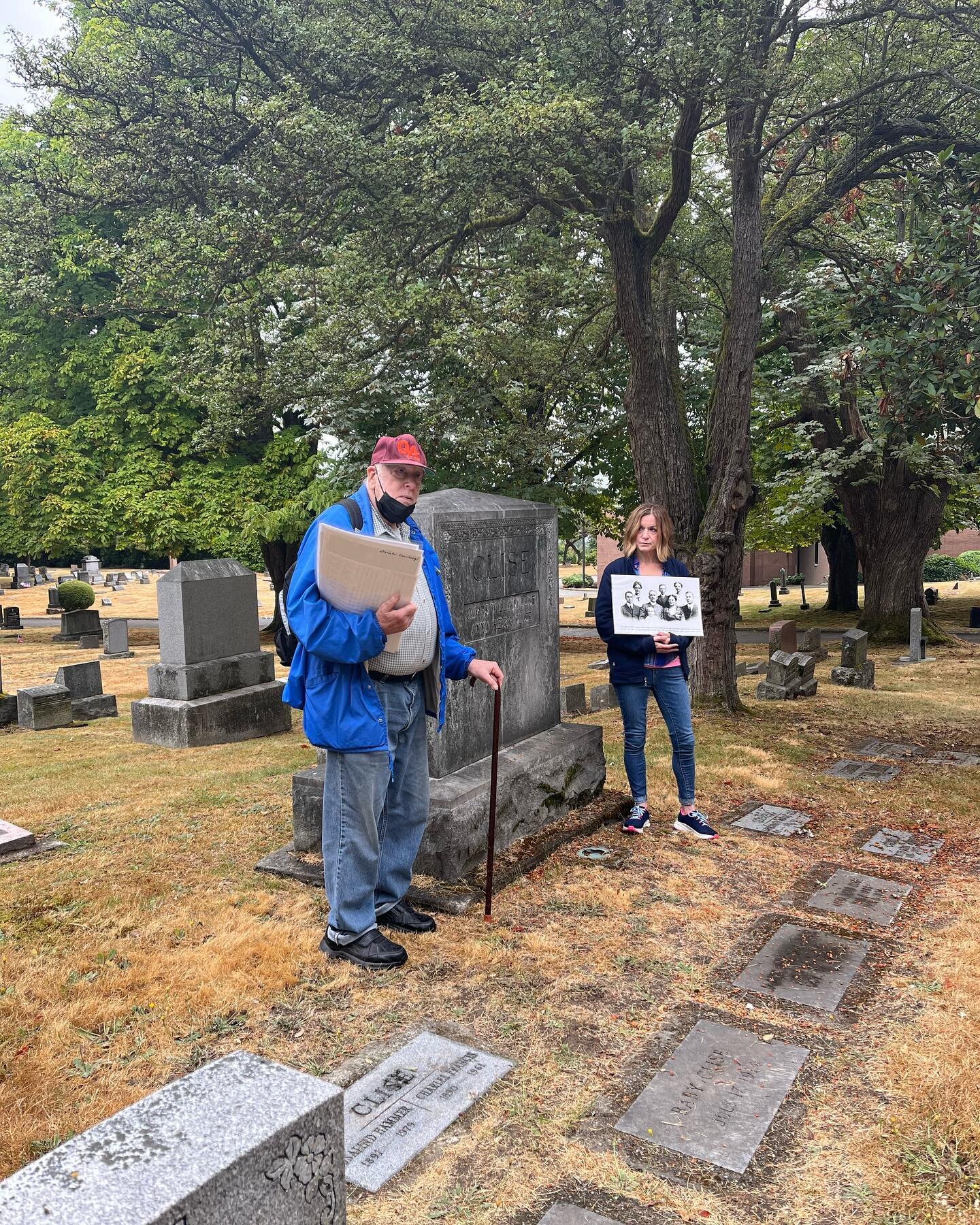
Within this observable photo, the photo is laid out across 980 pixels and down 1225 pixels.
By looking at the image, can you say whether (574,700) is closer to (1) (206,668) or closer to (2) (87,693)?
(1) (206,668)

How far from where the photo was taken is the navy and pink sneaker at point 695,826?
5918 millimetres

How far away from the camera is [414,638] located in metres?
4.11

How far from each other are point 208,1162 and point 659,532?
4824 millimetres

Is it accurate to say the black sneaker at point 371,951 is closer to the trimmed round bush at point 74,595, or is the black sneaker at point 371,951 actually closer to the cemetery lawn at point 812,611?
the cemetery lawn at point 812,611

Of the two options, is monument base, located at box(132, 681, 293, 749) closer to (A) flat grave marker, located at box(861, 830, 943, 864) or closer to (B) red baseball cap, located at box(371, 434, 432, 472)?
(B) red baseball cap, located at box(371, 434, 432, 472)

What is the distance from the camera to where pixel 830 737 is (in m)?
9.15

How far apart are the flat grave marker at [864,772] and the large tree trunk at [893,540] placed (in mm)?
10977

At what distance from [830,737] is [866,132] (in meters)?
6.62

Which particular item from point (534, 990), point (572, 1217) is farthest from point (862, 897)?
point (572, 1217)

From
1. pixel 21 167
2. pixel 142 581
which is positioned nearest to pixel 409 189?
pixel 21 167

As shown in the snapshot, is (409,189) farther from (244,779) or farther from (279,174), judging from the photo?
(244,779)

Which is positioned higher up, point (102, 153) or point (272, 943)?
point (102, 153)

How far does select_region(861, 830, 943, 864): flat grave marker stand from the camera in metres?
5.58

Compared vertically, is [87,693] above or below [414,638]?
below
